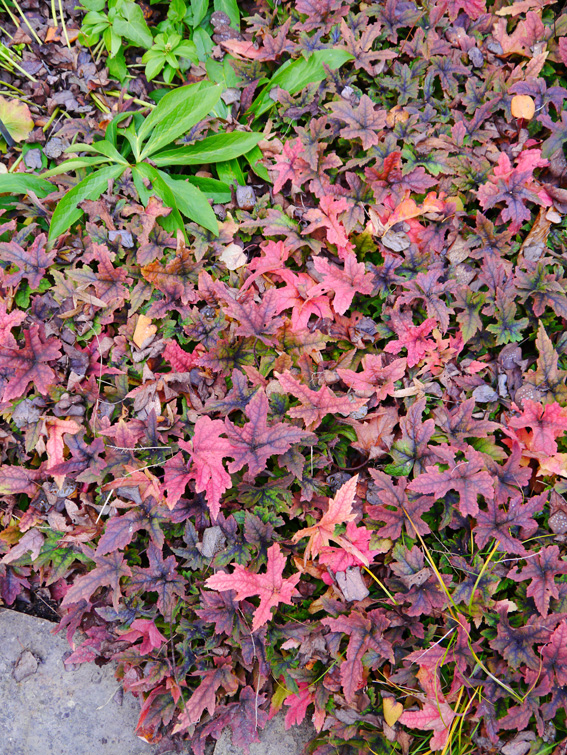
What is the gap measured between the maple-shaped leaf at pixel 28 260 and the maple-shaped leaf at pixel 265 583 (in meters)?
1.43

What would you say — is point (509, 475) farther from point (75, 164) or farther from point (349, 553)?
point (75, 164)

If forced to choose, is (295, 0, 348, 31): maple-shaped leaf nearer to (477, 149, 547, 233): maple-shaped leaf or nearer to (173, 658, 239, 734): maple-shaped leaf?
(477, 149, 547, 233): maple-shaped leaf

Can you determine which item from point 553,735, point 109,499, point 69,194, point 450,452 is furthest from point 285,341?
point 553,735

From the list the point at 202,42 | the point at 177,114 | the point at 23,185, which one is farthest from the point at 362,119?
the point at 23,185

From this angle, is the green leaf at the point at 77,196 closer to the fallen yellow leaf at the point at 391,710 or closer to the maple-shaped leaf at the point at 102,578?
the maple-shaped leaf at the point at 102,578

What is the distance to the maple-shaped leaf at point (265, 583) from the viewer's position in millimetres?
1719

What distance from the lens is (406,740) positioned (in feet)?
5.93

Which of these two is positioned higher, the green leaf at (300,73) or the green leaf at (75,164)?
the green leaf at (300,73)

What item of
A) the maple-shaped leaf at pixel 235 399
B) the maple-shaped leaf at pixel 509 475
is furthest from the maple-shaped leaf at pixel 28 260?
the maple-shaped leaf at pixel 509 475

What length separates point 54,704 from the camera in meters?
2.04

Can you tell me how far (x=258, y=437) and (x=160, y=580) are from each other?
67cm

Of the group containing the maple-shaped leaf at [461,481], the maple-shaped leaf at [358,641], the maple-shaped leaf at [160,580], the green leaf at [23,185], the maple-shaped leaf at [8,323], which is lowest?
the maple-shaped leaf at [358,641]

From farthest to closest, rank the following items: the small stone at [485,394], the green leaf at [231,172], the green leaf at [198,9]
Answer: the green leaf at [198,9] < the green leaf at [231,172] < the small stone at [485,394]

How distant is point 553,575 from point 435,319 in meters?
1.04
